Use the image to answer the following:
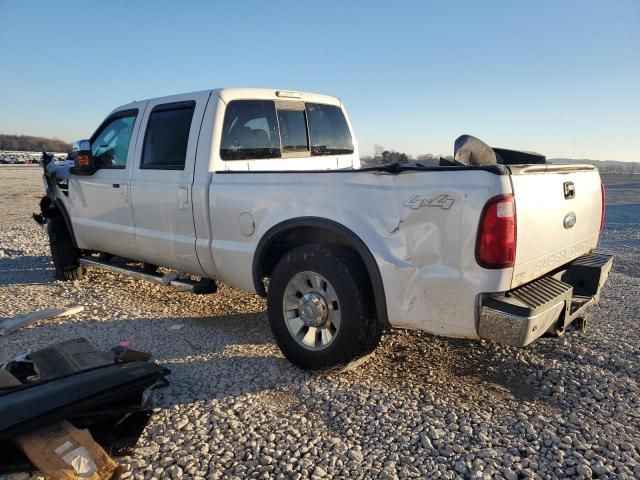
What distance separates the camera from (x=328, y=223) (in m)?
3.37

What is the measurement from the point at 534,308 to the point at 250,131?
3.02 meters

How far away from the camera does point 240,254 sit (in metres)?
4.02

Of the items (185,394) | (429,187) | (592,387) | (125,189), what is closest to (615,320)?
(592,387)

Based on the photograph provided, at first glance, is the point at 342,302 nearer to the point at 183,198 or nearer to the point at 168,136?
the point at 183,198

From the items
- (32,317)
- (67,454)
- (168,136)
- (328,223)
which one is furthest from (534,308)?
(32,317)

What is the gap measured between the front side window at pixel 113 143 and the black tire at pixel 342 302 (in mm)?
2673

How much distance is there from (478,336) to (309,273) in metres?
1.24

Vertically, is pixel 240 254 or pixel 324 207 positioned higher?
pixel 324 207

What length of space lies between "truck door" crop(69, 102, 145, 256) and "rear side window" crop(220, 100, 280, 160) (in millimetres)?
1200

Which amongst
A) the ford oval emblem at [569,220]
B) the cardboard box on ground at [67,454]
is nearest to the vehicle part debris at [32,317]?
the cardboard box on ground at [67,454]

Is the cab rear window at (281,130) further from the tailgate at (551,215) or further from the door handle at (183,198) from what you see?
the tailgate at (551,215)

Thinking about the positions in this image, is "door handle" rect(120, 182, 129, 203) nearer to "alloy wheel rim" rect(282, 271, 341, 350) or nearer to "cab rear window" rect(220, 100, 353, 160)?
"cab rear window" rect(220, 100, 353, 160)

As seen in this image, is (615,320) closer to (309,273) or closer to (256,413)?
(309,273)

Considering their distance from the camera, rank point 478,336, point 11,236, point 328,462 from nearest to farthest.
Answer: point 328,462 → point 478,336 → point 11,236
